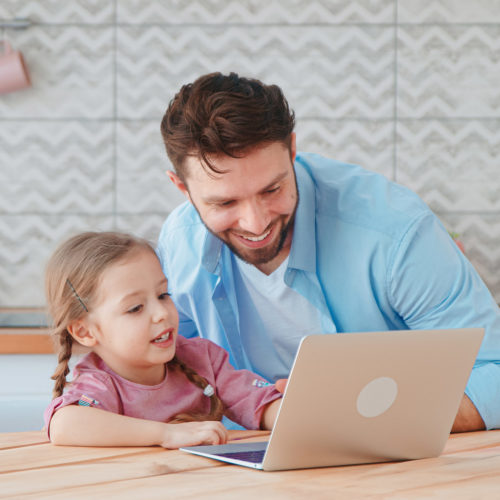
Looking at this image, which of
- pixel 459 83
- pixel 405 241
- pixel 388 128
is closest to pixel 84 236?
pixel 405 241

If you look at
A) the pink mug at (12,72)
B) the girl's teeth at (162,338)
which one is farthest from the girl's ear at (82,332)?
the pink mug at (12,72)

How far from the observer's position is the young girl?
128 cm

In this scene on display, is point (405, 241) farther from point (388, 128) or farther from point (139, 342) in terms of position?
point (388, 128)

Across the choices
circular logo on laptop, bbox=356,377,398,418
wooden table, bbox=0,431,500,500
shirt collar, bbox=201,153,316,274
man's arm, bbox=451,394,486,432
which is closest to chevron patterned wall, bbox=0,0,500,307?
shirt collar, bbox=201,153,316,274

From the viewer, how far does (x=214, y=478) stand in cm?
85

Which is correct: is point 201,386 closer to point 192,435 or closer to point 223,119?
point 192,435

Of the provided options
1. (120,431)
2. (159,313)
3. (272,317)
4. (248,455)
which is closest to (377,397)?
(248,455)

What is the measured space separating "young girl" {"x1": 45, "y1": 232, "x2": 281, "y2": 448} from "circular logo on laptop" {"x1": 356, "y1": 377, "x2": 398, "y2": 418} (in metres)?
0.39

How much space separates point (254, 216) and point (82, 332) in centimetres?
37

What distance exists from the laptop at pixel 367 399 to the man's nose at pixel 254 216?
486 millimetres

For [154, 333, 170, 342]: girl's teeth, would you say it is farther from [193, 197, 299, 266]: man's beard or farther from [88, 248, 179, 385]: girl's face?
[193, 197, 299, 266]: man's beard

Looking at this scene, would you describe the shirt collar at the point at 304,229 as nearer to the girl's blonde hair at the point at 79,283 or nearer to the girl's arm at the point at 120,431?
the girl's blonde hair at the point at 79,283

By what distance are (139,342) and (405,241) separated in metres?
0.53

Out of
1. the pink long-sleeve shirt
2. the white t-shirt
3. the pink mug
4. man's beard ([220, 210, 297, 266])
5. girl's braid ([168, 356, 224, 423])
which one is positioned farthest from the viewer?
the pink mug
